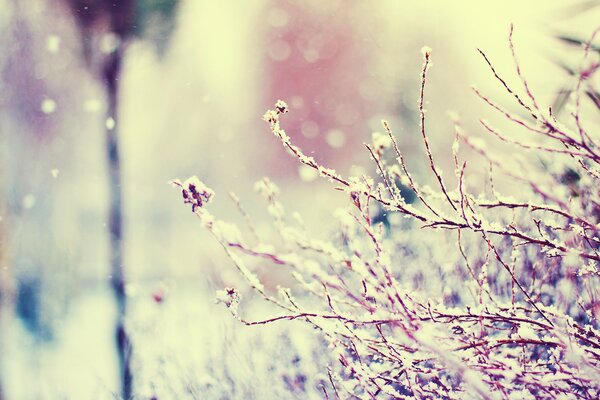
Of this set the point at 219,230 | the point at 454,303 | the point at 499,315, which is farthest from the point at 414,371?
the point at 454,303

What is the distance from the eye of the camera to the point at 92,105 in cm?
886

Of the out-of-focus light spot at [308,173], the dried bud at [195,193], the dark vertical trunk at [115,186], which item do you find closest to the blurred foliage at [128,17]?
the dark vertical trunk at [115,186]

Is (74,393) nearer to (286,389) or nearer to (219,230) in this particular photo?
(286,389)

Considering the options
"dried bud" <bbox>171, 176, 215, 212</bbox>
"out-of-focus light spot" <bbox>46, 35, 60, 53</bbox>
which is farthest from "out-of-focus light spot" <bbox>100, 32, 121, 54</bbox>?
"dried bud" <bbox>171, 176, 215, 212</bbox>

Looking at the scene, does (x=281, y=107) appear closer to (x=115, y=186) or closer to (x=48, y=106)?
(x=115, y=186)

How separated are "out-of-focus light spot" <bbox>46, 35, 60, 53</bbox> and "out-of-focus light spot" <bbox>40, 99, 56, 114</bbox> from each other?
1.56m

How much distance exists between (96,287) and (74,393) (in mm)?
14580

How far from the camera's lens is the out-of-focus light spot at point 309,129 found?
40.4 feet

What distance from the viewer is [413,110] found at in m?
9.20

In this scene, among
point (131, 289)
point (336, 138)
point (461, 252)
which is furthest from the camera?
point (336, 138)

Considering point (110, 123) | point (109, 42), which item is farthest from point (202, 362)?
point (109, 42)

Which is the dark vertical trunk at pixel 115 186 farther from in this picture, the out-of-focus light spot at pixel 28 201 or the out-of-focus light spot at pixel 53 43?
the out-of-focus light spot at pixel 28 201

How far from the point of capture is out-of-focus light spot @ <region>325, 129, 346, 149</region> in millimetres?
13470

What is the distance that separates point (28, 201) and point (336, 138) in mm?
7471
